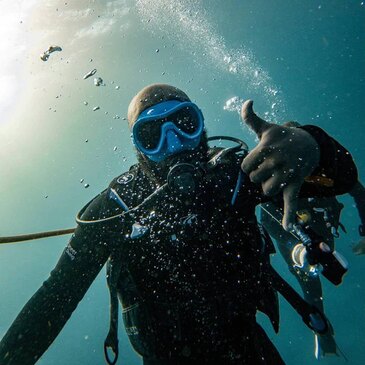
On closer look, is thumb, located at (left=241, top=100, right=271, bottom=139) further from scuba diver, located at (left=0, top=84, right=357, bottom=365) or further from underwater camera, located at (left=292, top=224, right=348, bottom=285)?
underwater camera, located at (left=292, top=224, right=348, bottom=285)

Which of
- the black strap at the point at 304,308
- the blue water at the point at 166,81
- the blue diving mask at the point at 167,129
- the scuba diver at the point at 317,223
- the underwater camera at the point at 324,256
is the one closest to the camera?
the underwater camera at the point at 324,256

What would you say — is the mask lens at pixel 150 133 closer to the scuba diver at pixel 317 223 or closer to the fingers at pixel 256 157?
the fingers at pixel 256 157

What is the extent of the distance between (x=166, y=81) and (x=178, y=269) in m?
44.8

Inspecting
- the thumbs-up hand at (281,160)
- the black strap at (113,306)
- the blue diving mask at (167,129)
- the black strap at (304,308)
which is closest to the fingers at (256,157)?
the thumbs-up hand at (281,160)

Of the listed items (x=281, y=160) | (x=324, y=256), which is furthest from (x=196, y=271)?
(x=281, y=160)

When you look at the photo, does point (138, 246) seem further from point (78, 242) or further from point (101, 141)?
point (101, 141)

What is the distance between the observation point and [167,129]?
2.83 meters

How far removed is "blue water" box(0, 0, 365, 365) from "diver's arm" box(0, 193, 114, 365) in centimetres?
A: 1180

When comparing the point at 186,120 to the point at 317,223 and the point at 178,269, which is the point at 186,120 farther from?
the point at 317,223

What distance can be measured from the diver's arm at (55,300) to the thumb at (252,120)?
5.11 feet

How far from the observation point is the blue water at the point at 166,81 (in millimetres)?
24844

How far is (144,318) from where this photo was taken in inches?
92.8

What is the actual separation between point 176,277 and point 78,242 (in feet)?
2.85

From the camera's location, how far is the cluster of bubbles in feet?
82.8
